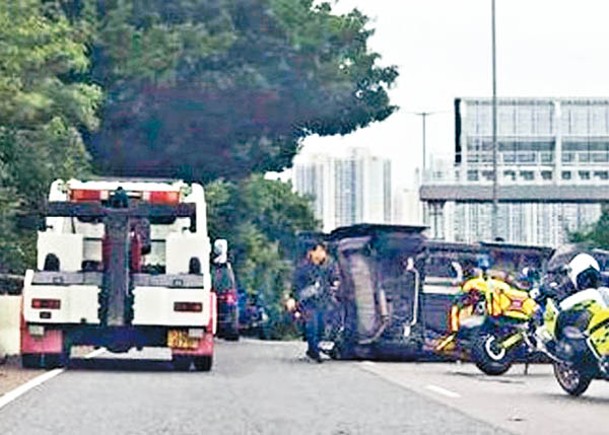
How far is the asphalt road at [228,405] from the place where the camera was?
542 inches

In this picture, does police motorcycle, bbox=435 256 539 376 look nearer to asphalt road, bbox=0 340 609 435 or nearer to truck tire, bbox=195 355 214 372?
asphalt road, bbox=0 340 609 435

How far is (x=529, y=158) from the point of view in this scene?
69.8m

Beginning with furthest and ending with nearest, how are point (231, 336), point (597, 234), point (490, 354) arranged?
1. point (597, 234)
2. point (231, 336)
3. point (490, 354)

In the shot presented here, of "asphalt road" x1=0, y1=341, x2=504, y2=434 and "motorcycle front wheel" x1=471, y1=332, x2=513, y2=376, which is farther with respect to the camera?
"motorcycle front wheel" x1=471, y1=332, x2=513, y2=376

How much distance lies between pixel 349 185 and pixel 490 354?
9567 centimetres

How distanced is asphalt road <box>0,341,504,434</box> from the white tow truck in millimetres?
481

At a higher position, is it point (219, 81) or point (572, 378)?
point (219, 81)

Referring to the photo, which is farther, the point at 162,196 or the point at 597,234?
the point at 597,234

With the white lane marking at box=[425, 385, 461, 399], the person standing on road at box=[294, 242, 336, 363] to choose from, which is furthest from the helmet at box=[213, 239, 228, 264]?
the white lane marking at box=[425, 385, 461, 399]

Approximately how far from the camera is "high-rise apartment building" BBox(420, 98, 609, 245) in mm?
64562

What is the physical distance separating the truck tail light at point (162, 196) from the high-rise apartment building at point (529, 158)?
3936cm

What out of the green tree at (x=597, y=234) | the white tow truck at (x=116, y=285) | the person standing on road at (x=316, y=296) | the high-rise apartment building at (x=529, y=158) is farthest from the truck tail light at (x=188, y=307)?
the green tree at (x=597, y=234)

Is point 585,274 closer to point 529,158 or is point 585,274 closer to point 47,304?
point 47,304

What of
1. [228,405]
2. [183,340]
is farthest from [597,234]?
[228,405]
